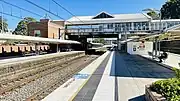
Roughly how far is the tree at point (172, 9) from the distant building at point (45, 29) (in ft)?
123

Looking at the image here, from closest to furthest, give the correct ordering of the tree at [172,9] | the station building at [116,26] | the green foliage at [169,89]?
the green foliage at [169,89], the station building at [116,26], the tree at [172,9]

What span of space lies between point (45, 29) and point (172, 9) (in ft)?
142

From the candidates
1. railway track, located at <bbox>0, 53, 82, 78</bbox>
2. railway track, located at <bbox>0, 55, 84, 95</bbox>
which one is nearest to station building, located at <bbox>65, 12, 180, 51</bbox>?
railway track, located at <bbox>0, 53, 82, 78</bbox>

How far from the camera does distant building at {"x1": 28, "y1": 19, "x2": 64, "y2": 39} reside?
54919 millimetres

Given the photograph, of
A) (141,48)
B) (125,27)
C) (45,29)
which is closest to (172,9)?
(125,27)

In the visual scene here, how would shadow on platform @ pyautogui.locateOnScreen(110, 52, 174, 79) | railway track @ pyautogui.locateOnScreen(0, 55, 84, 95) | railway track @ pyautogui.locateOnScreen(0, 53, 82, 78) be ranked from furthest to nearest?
railway track @ pyautogui.locateOnScreen(0, 53, 82, 78) < shadow on platform @ pyautogui.locateOnScreen(110, 52, 174, 79) < railway track @ pyautogui.locateOnScreen(0, 55, 84, 95)

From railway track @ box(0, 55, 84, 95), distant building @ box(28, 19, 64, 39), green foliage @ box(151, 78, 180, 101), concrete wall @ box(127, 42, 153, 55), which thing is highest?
distant building @ box(28, 19, 64, 39)

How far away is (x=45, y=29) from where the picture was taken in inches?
2170

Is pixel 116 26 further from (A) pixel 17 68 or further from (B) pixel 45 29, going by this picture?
(A) pixel 17 68

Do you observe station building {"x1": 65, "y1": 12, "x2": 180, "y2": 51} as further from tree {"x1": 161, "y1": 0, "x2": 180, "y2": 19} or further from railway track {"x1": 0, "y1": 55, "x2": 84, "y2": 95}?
railway track {"x1": 0, "y1": 55, "x2": 84, "y2": 95}

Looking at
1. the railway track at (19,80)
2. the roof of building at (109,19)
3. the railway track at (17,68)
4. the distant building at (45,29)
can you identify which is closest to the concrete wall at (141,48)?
the railway track at (17,68)

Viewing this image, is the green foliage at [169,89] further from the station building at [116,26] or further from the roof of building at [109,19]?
the roof of building at [109,19]

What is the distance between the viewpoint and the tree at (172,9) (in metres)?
75.9

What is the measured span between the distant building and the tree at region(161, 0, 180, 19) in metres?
37.6
